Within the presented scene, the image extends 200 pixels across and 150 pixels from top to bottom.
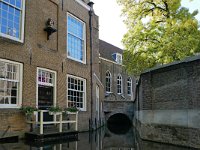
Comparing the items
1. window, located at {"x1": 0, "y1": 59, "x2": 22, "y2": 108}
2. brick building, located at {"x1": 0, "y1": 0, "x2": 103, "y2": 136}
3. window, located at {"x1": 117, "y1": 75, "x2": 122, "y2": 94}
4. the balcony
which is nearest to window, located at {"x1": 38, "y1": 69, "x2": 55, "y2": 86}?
brick building, located at {"x1": 0, "y1": 0, "x2": 103, "y2": 136}

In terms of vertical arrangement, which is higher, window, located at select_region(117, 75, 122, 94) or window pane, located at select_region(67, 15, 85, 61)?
window pane, located at select_region(67, 15, 85, 61)

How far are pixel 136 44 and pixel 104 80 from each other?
14144mm

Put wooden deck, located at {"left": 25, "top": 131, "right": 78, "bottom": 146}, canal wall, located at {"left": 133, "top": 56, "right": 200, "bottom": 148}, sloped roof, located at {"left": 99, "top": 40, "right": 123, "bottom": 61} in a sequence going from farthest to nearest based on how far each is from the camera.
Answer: sloped roof, located at {"left": 99, "top": 40, "right": 123, "bottom": 61} < wooden deck, located at {"left": 25, "top": 131, "right": 78, "bottom": 146} < canal wall, located at {"left": 133, "top": 56, "right": 200, "bottom": 148}

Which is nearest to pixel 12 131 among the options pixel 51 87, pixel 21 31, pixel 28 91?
pixel 28 91

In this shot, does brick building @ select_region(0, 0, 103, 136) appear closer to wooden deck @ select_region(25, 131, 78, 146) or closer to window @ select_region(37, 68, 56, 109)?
window @ select_region(37, 68, 56, 109)

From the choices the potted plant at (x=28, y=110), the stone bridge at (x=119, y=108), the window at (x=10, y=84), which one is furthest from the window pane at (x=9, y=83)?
the stone bridge at (x=119, y=108)

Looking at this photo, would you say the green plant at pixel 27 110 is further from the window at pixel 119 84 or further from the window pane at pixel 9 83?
the window at pixel 119 84

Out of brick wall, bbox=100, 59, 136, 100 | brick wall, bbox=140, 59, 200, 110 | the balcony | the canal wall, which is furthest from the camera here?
brick wall, bbox=100, 59, 136, 100

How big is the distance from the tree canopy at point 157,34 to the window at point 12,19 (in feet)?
31.1

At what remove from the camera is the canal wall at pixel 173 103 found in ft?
29.2

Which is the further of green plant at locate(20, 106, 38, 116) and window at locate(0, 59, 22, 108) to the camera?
green plant at locate(20, 106, 38, 116)

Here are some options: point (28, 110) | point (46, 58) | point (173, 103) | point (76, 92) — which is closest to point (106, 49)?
point (76, 92)

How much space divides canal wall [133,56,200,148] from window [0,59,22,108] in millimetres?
5731

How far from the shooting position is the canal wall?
8898 millimetres
